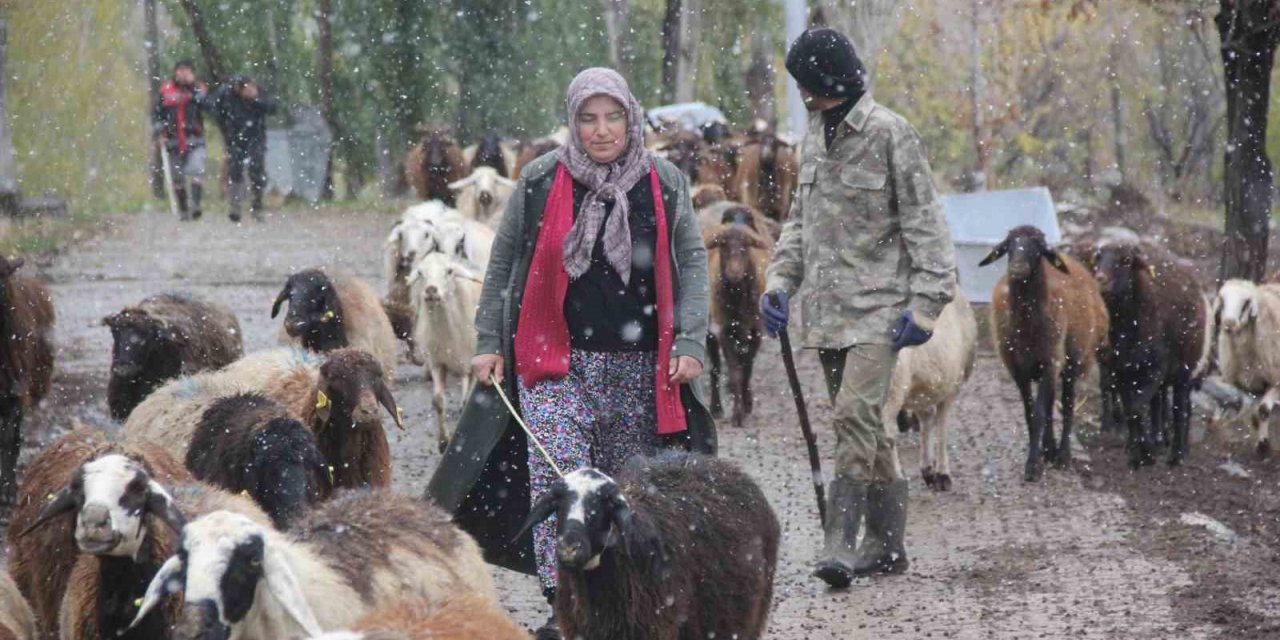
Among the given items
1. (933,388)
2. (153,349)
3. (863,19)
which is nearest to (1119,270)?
(933,388)

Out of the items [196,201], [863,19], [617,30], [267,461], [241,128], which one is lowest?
[196,201]

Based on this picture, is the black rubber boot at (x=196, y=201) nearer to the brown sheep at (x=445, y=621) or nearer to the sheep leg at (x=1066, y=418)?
the sheep leg at (x=1066, y=418)

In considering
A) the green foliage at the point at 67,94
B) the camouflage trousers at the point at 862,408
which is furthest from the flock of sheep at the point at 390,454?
the green foliage at the point at 67,94

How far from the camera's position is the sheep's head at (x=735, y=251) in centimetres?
1329

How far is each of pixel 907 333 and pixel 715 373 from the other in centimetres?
622

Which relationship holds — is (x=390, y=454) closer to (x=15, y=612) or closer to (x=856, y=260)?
(x=856, y=260)

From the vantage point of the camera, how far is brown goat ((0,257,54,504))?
9961 mm

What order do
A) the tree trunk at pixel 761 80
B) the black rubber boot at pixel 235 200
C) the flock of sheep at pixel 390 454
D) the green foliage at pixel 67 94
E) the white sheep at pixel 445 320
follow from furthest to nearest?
1. the tree trunk at pixel 761 80
2. the black rubber boot at pixel 235 200
3. the green foliage at pixel 67 94
4. the white sheep at pixel 445 320
5. the flock of sheep at pixel 390 454

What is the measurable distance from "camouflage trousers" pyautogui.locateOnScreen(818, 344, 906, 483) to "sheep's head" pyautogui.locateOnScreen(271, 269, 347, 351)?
12.4 feet

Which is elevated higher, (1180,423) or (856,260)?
(856,260)

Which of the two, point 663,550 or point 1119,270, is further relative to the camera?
point 1119,270

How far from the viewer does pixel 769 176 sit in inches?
765

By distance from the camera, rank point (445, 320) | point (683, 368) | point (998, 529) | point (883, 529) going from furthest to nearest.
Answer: point (445, 320) → point (998, 529) → point (883, 529) → point (683, 368)

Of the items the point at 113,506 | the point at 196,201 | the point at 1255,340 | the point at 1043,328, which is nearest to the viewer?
the point at 113,506
